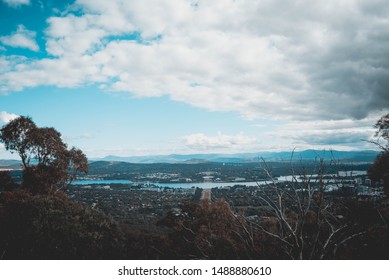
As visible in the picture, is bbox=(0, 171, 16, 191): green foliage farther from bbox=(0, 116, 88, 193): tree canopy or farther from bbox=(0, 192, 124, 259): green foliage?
bbox=(0, 192, 124, 259): green foliage

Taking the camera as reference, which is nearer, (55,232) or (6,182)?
(55,232)

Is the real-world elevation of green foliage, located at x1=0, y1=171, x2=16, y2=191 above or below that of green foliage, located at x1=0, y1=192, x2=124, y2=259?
above

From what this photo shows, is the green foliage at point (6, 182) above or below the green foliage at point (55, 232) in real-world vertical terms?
above

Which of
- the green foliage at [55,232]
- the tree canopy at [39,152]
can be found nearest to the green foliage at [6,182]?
the tree canopy at [39,152]

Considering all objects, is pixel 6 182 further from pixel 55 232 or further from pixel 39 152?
pixel 55 232

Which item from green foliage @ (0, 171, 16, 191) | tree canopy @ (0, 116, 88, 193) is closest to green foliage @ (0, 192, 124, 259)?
tree canopy @ (0, 116, 88, 193)

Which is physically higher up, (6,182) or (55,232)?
(6,182)

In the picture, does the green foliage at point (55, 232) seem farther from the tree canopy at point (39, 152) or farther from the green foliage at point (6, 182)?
the green foliage at point (6, 182)

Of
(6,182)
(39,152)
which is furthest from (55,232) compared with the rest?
(6,182)

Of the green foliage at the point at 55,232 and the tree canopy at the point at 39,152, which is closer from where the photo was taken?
the green foliage at the point at 55,232

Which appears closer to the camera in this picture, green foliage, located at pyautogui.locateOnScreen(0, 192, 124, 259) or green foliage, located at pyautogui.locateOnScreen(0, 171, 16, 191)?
green foliage, located at pyautogui.locateOnScreen(0, 192, 124, 259)
